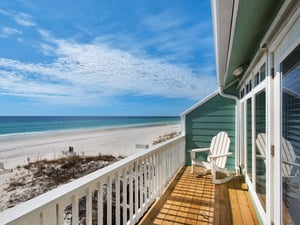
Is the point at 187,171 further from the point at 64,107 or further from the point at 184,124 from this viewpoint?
the point at 64,107

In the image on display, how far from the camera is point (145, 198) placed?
9.06 ft

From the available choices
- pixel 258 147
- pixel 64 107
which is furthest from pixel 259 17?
pixel 64 107

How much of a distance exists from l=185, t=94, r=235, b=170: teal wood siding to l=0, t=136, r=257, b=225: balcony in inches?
43.3

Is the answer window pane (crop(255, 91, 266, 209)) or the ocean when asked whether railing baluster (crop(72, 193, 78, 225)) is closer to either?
window pane (crop(255, 91, 266, 209))

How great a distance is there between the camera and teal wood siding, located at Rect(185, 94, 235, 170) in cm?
517

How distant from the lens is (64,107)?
31844 mm

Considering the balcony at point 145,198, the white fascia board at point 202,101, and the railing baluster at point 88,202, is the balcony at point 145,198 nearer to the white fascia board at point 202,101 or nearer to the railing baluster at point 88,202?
the railing baluster at point 88,202

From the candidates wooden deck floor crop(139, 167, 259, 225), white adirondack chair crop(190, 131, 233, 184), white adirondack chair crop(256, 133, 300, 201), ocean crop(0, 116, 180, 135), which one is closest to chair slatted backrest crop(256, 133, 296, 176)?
white adirondack chair crop(256, 133, 300, 201)

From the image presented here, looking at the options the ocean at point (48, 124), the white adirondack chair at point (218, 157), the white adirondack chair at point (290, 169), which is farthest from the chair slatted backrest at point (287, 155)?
the ocean at point (48, 124)

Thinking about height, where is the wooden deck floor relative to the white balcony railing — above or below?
below

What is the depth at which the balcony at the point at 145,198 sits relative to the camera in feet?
3.78

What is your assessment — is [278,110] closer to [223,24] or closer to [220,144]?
[223,24]

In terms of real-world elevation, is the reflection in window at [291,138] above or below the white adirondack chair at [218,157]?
above

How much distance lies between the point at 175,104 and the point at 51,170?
25.2 m
